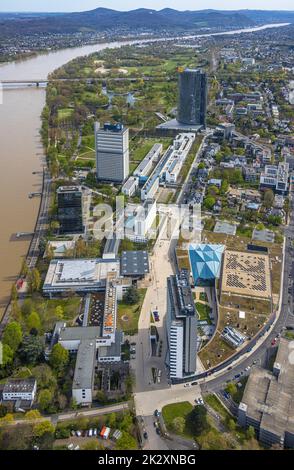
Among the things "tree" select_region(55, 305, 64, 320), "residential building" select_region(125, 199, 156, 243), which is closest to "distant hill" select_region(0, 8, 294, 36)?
"residential building" select_region(125, 199, 156, 243)

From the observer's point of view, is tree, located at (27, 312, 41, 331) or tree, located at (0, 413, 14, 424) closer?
tree, located at (0, 413, 14, 424)

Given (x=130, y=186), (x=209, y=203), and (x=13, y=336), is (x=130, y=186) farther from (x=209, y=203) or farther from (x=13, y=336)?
(x=13, y=336)

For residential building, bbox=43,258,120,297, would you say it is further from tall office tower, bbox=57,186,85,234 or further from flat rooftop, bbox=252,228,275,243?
flat rooftop, bbox=252,228,275,243

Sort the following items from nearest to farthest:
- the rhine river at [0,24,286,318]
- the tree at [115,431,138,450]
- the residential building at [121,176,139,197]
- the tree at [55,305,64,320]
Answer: the tree at [115,431,138,450], the tree at [55,305,64,320], the rhine river at [0,24,286,318], the residential building at [121,176,139,197]

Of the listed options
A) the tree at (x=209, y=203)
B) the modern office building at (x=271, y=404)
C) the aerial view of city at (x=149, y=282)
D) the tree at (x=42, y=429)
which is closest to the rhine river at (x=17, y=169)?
the aerial view of city at (x=149, y=282)

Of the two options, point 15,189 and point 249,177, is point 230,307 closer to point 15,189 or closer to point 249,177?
point 249,177

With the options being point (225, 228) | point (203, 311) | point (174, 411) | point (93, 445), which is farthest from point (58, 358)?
point (225, 228)

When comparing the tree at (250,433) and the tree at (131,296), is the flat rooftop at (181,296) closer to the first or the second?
the tree at (131,296)
